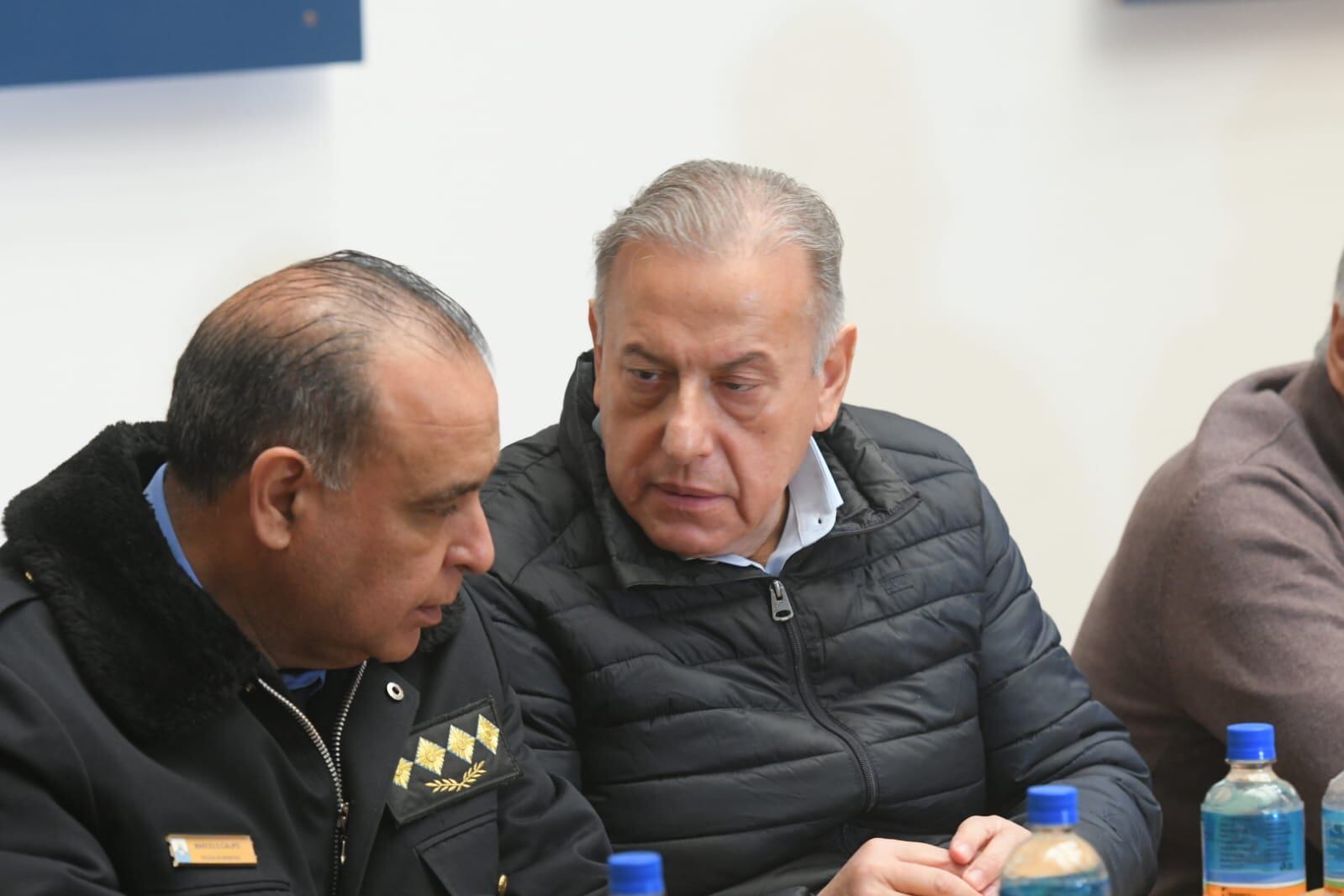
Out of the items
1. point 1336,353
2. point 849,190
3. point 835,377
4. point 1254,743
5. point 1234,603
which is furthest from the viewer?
point 849,190

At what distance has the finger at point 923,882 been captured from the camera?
2043 mm

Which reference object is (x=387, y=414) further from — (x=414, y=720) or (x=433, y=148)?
(x=433, y=148)

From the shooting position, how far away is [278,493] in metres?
1.81

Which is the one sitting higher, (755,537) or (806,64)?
(806,64)

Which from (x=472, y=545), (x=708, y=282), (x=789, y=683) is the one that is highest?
(x=708, y=282)

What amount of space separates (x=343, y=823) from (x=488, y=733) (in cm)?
23

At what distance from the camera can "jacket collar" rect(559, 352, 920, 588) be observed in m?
2.36

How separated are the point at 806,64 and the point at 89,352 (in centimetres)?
147

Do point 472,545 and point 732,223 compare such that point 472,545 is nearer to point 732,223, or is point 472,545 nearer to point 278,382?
point 278,382

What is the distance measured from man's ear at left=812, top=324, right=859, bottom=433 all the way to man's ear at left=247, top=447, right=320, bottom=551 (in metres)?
0.89

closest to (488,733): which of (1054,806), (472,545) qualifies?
(472,545)

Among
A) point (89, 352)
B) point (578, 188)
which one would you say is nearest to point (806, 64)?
point (578, 188)

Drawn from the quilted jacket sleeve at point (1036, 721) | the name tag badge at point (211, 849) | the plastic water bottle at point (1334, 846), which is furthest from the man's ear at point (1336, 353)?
the name tag badge at point (211, 849)

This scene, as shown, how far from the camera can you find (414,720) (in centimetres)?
204
